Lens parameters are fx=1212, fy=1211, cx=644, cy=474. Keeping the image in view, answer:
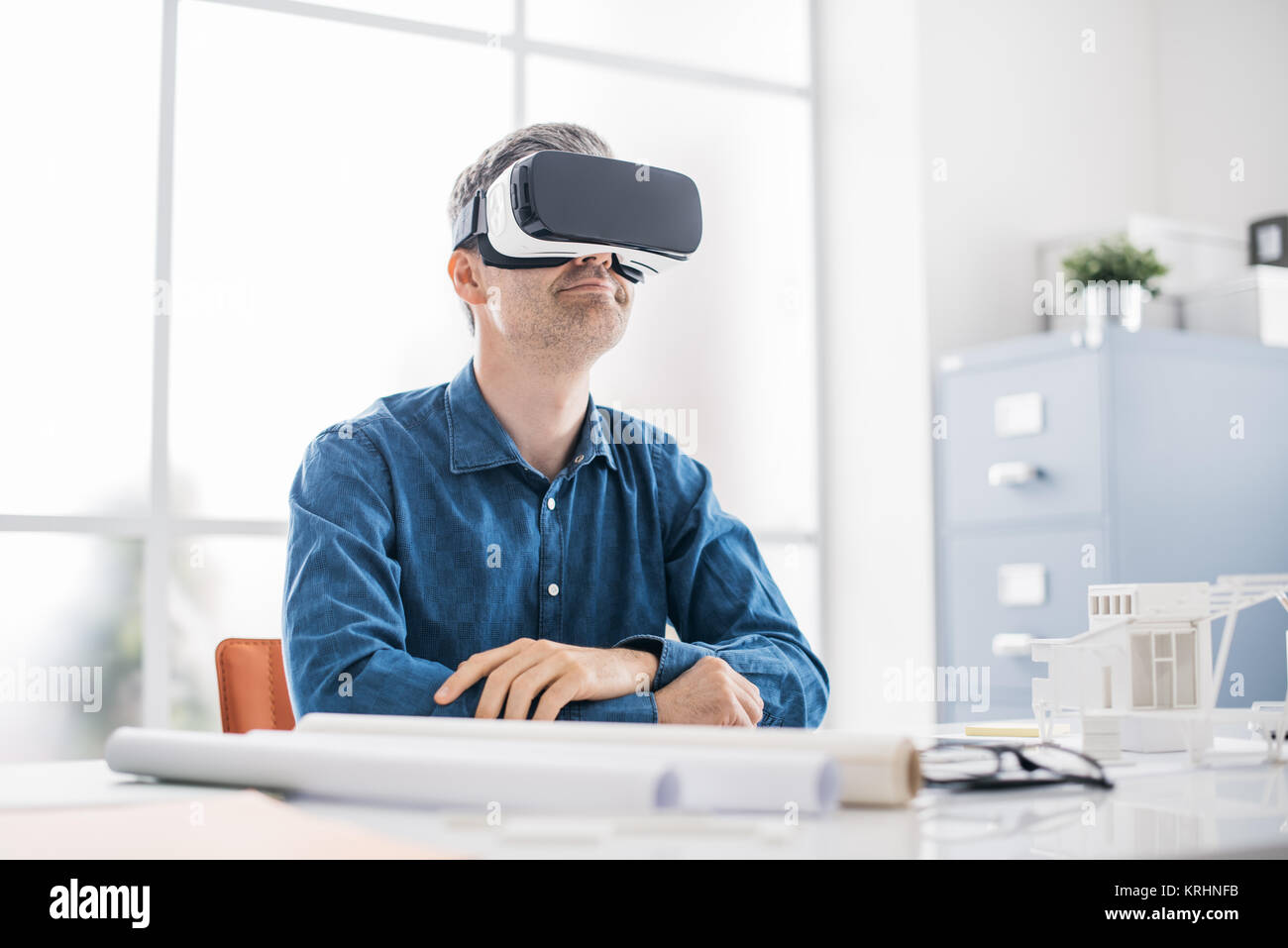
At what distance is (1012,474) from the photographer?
3.01 meters

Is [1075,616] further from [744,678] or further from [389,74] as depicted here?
[389,74]

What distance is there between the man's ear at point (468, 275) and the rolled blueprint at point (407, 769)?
0.79 metres

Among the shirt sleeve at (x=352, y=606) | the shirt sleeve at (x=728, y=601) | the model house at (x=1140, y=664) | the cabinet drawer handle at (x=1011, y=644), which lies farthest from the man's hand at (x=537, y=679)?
the cabinet drawer handle at (x=1011, y=644)

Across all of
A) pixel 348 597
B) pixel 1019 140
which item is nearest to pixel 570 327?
pixel 348 597

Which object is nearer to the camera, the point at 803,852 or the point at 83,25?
the point at 803,852

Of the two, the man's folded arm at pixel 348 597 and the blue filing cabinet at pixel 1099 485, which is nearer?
the man's folded arm at pixel 348 597

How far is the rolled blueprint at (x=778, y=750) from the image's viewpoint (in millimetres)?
628

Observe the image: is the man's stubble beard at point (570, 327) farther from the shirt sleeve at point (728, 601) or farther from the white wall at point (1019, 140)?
the white wall at point (1019, 140)

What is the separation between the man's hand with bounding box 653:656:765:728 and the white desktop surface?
1.37ft

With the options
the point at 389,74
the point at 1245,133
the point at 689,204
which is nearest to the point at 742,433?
the point at 389,74

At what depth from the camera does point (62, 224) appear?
9.27 feet

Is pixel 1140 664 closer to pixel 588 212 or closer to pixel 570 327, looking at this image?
pixel 588 212

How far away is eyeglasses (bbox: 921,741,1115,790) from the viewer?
0.75 metres

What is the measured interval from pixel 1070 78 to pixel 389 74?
6.76ft
